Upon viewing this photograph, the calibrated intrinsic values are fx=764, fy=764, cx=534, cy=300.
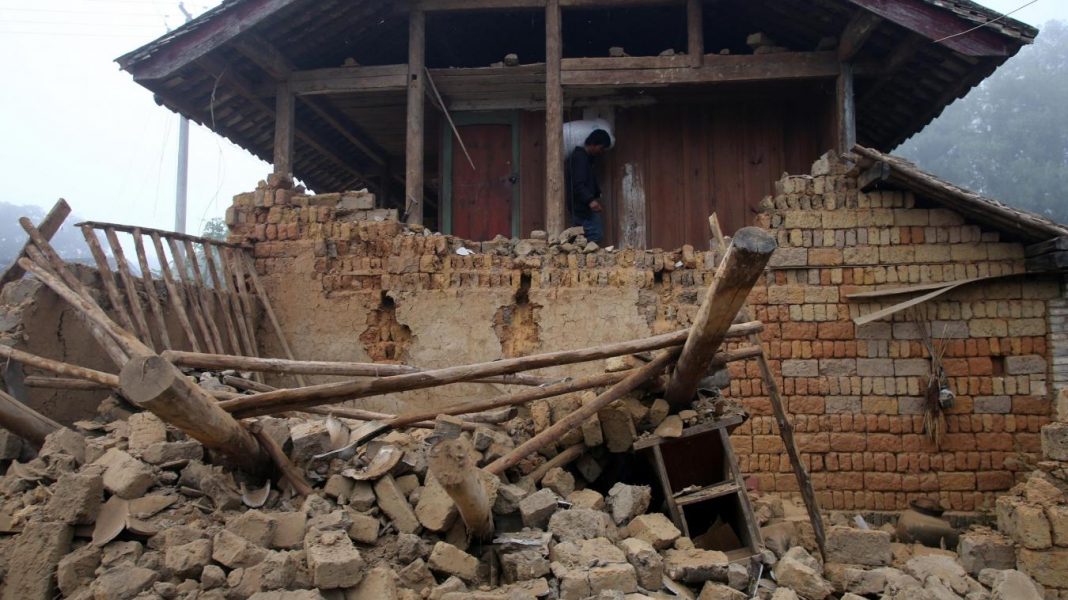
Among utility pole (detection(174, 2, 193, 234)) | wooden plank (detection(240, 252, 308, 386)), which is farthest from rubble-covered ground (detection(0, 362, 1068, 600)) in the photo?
utility pole (detection(174, 2, 193, 234))

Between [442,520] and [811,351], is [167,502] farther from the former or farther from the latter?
[811,351]

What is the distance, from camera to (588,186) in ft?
29.6

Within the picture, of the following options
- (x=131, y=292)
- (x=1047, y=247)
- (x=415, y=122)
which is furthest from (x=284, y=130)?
(x=1047, y=247)

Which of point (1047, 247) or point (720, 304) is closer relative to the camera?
point (720, 304)

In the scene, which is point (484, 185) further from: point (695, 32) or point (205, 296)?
point (205, 296)

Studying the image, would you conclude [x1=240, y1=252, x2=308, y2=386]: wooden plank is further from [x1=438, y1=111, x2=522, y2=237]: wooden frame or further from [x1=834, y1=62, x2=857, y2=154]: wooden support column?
[x1=834, y1=62, x2=857, y2=154]: wooden support column

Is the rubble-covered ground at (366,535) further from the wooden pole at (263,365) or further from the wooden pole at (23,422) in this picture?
the wooden pole at (263,365)

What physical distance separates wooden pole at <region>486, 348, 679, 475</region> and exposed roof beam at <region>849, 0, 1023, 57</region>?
4984 mm

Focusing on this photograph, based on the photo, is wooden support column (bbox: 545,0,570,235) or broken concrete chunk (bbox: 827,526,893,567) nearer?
broken concrete chunk (bbox: 827,526,893,567)

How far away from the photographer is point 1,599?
3785mm

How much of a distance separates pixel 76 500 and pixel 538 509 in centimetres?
245

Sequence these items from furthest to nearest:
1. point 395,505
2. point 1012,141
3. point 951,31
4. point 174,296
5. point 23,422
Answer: point 1012,141
point 951,31
point 174,296
point 23,422
point 395,505

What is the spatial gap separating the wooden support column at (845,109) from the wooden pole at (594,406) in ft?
15.7

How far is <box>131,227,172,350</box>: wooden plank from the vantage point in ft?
21.5
